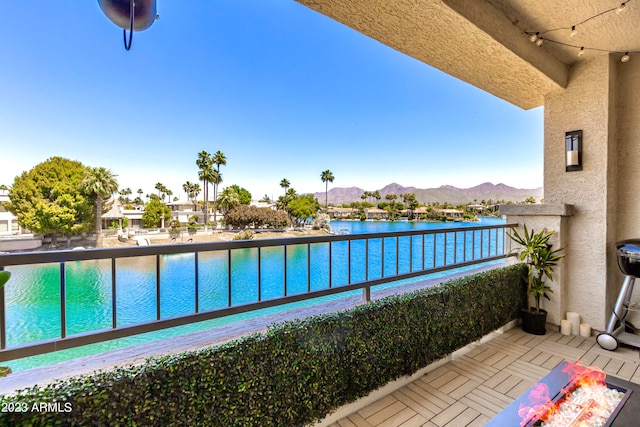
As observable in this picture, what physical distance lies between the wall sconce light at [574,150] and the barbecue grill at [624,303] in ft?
3.00

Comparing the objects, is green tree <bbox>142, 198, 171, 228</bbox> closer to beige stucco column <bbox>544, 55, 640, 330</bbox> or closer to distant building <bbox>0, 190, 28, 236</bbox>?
distant building <bbox>0, 190, 28, 236</bbox>

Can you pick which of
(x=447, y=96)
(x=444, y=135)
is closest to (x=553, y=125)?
(x=447, y=96)

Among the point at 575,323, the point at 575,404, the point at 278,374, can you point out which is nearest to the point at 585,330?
the point at 575,323

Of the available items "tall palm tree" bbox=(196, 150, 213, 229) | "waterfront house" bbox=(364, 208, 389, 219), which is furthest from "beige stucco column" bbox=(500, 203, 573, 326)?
"tall palm tree" bbox=(196, 150, 213, 229)

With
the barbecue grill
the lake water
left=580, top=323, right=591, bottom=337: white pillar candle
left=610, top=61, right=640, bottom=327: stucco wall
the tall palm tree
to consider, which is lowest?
the lake water

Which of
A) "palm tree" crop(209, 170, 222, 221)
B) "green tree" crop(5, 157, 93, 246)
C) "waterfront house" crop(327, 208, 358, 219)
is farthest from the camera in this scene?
"palm tree" crop(209, 170, 222, 221)

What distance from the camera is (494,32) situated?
7.13ft

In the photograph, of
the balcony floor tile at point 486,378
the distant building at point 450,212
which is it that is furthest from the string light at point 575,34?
the distant building at point 450,212

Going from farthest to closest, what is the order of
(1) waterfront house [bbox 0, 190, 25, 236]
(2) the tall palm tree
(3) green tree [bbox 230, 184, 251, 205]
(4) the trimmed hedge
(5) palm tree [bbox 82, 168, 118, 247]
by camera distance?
(3) green tree [bbox 230, 184, 251, 205]
(2) the tall palm tree
(5) palm tree [bbox 82, 168, 118, 247]
(1) waterfront house [bbox 0, 190, 25, 236]
(4) the trimmed hedge

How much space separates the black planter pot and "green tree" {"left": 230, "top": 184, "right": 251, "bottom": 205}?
36061 mm

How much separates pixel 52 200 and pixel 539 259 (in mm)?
29123

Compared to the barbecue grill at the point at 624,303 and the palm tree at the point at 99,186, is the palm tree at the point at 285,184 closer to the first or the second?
the palm tree at the point at 99,186

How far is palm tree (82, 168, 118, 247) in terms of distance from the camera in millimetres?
21422

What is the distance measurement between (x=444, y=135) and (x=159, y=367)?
25199 mm
